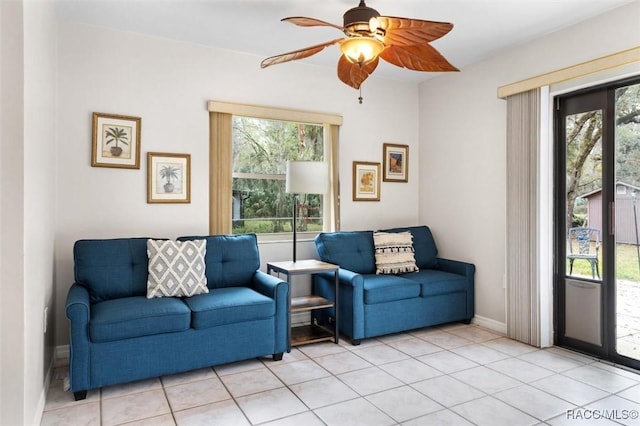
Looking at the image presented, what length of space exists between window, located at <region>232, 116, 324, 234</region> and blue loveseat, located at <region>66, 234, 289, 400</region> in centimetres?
64

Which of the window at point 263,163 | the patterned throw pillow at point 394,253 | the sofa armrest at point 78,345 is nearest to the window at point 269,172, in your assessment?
the window at point 263,163

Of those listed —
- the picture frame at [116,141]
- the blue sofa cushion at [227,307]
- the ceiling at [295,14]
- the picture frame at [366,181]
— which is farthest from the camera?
the picture frame at [366,181]

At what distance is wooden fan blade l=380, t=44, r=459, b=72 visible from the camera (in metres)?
2.43

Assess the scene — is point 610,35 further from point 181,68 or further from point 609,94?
point 181,68

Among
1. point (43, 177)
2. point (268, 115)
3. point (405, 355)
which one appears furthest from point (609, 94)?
point (43, 177)

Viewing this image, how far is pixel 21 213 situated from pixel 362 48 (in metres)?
1.89

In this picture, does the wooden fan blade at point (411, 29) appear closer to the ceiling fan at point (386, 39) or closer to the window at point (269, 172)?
the ceiling fan at point (386, 39)

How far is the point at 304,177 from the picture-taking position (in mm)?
3697

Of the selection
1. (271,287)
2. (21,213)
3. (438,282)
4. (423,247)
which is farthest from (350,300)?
(21,213)

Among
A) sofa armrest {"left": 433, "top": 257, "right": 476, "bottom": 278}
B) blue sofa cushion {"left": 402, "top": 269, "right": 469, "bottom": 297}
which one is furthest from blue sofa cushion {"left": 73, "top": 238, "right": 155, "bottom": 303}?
sofa armrest {"left": 433, "top": 257, "right": 476, "bottom": 278}

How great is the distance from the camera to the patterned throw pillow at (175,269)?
3137 millimetres

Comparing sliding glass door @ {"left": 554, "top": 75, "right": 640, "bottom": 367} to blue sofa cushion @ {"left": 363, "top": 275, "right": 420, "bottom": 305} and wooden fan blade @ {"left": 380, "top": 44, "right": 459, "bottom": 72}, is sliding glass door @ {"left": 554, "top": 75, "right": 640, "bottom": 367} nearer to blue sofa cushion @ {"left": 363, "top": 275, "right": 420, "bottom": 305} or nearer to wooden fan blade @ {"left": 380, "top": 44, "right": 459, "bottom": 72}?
blue sofa cushion @ {"left": 363, "top": 275, "right": 420, "bottom": 305}

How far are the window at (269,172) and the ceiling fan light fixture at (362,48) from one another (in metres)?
1.99

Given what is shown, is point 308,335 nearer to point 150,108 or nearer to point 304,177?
point 304,177
